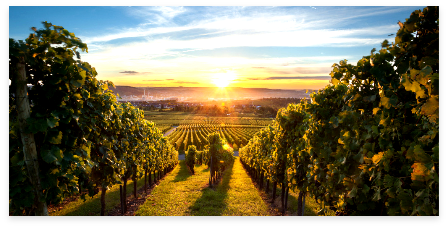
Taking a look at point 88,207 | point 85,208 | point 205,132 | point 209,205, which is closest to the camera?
point 85,208

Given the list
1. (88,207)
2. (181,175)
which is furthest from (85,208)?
(181,175)

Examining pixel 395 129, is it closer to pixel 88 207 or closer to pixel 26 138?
pixel 26 138

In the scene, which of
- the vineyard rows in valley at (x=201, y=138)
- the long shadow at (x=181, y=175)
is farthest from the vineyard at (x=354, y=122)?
the vineyard rows in valley at (x=201, y=138)

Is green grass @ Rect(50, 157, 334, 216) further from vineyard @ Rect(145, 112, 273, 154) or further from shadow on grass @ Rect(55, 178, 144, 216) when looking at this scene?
vineyard @ Rect(145, 112, 273, 154)

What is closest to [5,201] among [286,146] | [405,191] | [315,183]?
[405,191]

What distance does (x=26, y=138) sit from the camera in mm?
2570

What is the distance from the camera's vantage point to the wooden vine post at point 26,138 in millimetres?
2477

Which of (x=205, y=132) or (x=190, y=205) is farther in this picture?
(x=205, y=132)

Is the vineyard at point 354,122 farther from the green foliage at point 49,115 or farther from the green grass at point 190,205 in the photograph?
the green grass at point 190,205

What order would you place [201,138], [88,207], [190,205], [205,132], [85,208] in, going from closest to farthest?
[85,208]
[88,207]
[190,205]
[201,138]
[205,132]

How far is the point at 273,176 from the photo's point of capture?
11.0 meters

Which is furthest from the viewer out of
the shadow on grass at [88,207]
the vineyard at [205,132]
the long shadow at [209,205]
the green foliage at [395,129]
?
the vineyard at [205,132]

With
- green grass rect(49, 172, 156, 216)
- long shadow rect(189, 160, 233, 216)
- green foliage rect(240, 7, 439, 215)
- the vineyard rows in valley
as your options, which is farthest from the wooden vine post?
the vineyard rows in valley

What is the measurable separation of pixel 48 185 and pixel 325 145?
17.5 feet
